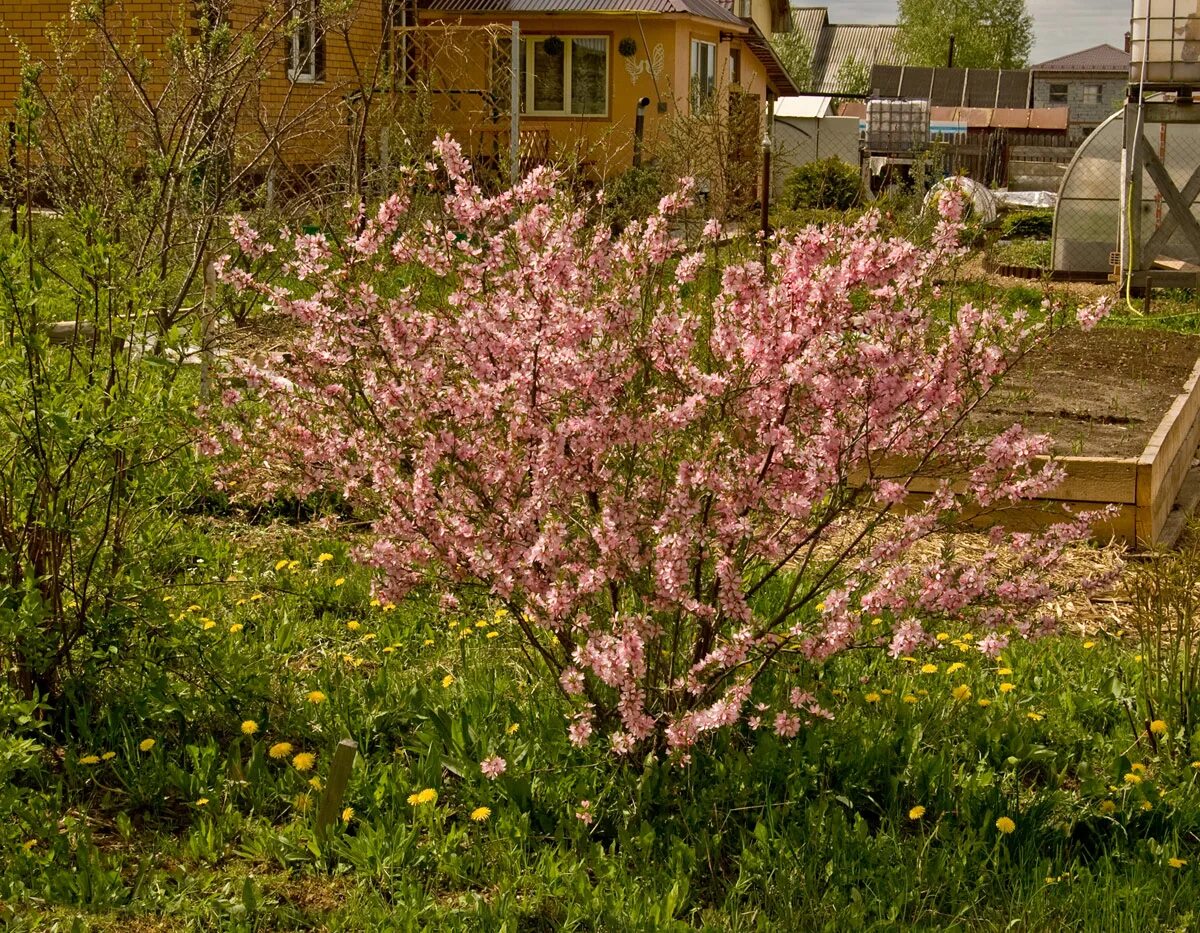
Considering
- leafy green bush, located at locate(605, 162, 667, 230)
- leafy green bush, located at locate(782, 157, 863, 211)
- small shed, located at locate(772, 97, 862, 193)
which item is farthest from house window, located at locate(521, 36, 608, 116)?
leafy green bush, located at locate(605, 162, 667, 230)

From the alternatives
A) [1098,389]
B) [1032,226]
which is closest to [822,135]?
[1032,226]

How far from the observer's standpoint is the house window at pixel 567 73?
80.8ft

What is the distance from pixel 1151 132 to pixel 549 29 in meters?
12.0

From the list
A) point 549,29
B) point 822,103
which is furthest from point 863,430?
point 822,103

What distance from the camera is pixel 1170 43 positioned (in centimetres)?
1370

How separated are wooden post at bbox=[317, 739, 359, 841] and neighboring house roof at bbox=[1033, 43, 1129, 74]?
71.8 meters

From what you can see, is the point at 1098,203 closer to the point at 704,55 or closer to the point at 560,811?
the point at 704,55

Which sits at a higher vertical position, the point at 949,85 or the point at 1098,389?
the point at 949,85

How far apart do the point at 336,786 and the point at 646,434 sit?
1.05 metres

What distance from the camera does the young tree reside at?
70.9 m

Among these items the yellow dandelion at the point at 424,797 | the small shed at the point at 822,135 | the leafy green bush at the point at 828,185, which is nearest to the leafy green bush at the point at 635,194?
the leafy green bush at the point at 828,185

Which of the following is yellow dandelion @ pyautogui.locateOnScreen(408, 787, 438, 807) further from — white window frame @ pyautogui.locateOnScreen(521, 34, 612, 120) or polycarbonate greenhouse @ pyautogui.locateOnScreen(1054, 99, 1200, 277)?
white window frame @ pyautogui.locateOnScreen(521, 34, 612, 120)

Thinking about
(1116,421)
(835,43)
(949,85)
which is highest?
(835,43)

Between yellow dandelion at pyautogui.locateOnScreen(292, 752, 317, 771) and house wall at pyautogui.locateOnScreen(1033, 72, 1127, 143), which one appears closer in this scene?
yellow dandelion at pyautogui.locateOnScreen(292, 752, 317, 771)
